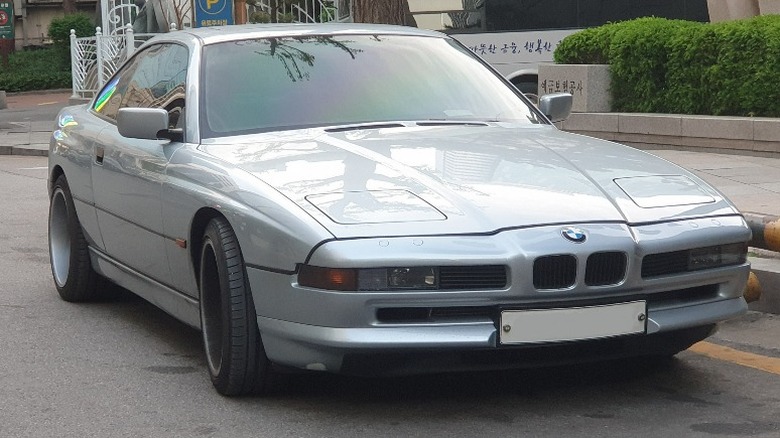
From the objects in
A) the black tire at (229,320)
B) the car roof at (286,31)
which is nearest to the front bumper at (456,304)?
the black tire at (229,320)

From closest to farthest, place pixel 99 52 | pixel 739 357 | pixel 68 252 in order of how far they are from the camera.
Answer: pixel 739 357 < pixel 68 252 < pixel 99 52

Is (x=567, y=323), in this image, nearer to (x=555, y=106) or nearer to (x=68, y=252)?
(x=555, y=106)

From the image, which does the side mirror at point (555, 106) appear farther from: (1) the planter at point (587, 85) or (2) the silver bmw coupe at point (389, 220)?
(1) the planter at point (587, 85)

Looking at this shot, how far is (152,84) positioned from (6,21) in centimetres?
3898

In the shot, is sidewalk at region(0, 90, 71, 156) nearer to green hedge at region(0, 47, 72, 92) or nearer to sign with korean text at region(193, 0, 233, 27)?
green hedge at region(0, 47, 72, 92)

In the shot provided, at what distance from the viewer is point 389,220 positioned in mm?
4719

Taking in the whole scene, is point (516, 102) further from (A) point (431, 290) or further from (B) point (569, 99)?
(A) point (431, 290)

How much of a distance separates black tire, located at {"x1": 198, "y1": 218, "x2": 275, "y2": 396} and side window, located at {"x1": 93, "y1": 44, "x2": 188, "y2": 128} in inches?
37.8

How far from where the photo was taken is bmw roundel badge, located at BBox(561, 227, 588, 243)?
15.4ft

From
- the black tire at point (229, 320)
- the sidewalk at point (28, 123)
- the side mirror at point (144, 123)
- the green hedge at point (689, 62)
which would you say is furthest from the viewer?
the sidewalk at point (28, 123)

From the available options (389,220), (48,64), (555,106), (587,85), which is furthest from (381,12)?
(48,64)

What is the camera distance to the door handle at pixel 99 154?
22.3 feet

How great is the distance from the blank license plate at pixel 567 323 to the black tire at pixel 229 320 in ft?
3.14

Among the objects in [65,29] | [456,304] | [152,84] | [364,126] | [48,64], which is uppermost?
[152,84]
